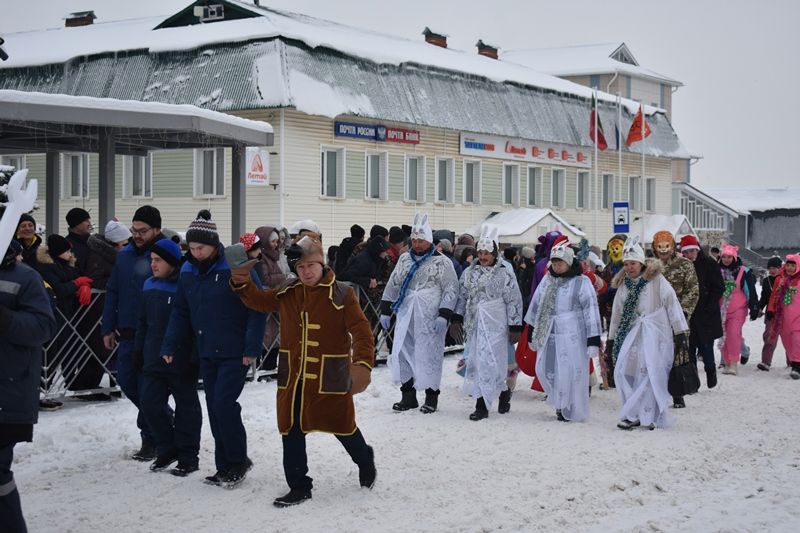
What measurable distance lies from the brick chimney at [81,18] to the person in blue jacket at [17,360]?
122ft

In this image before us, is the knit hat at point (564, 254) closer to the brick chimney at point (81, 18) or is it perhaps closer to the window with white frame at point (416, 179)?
the window with white frame at point (416, 179)

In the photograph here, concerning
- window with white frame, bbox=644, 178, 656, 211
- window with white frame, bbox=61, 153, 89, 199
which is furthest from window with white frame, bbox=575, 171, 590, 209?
window with white frame, bbox=61, 153, 89, 199

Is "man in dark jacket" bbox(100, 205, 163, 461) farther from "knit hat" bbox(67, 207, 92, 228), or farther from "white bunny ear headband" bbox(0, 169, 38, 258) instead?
"white bunny ear headband" bbox(0, 169, 38, 258)

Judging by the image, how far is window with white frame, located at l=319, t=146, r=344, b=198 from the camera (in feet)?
96.9

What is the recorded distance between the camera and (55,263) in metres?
10.7

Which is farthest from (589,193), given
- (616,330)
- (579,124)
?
(616,330)

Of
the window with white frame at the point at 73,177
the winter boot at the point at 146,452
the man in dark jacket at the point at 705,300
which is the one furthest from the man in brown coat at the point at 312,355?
the window with white frame at the point at 73,177

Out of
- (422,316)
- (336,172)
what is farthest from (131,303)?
(336,172)

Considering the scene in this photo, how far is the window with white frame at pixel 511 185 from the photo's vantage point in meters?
37.1

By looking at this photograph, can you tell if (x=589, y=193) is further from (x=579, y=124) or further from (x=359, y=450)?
(x=359, y=450)

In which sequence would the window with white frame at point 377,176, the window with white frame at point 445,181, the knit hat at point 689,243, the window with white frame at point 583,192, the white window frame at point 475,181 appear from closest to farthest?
the knit hat at point 689,243
the window with white frame at point 377,176
the window with white frame at point 445,181
the white window frame at point 475,181
the window with white frame at point 583,192

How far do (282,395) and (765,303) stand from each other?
11524 mm

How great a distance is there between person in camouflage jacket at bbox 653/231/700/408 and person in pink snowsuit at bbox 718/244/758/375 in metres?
3.51

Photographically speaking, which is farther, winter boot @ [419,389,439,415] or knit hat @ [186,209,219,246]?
winter boot @ [419,389,439,415]
